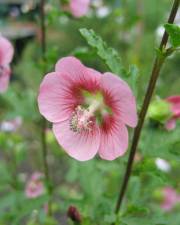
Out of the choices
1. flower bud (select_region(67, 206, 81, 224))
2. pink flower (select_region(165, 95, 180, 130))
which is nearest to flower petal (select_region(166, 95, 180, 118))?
pink flower (select_region(165, 95, 180, 130))

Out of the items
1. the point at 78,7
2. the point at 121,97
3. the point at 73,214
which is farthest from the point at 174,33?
the point at 78,7

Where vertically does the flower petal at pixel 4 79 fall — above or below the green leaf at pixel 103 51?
below

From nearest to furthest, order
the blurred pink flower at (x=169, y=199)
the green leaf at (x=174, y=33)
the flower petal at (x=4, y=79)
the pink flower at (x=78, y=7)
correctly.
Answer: the green leaf at (x=174, y=33) < the flower petal at (x=4, y=79) < the pink flower at (x=78, y=7) < the blurred pink flower at (x=169, y=199)

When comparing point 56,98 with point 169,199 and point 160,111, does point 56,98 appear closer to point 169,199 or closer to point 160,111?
point 160,111

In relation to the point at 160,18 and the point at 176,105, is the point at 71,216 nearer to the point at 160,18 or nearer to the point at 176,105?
the point at 176,105

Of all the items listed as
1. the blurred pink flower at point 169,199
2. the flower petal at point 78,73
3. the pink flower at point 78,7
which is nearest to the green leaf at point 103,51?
the flower petal at point 78,73

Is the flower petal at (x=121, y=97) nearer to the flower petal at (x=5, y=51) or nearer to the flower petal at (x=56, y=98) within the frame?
the flower petal at (x=56, y=98)
